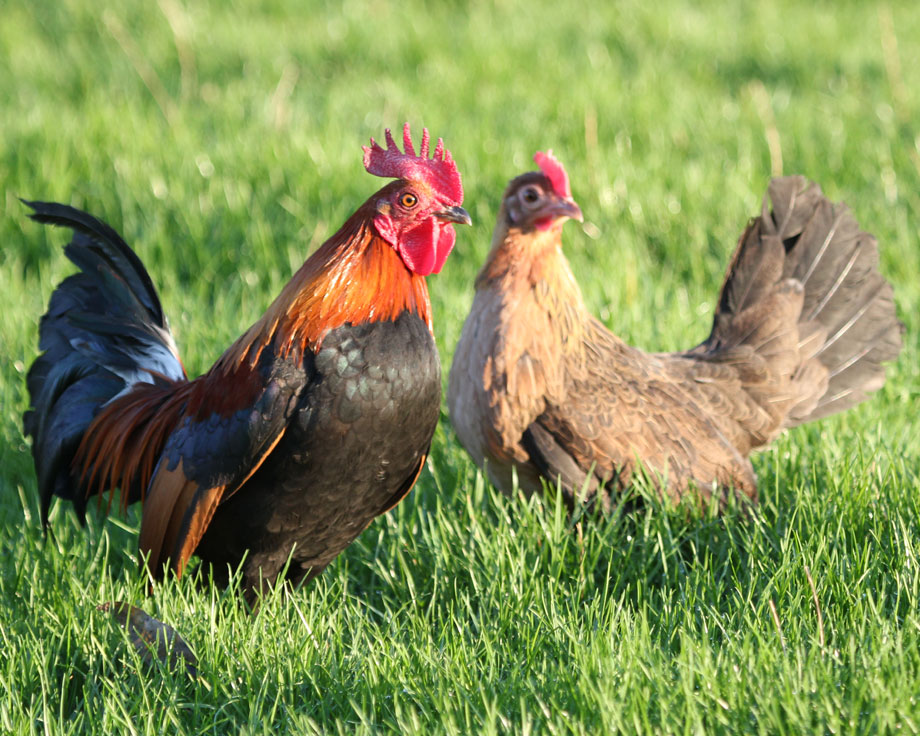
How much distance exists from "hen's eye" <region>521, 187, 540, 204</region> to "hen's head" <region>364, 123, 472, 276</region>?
0.57m

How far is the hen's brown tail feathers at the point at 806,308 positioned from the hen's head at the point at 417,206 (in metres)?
1.55

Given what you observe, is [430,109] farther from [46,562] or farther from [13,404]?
[46,562]

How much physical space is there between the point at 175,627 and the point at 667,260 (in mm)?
3841

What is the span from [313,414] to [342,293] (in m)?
0.38

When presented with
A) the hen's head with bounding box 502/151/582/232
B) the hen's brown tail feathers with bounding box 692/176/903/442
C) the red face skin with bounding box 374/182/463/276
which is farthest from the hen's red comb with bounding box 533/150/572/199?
the hen's brown tail feathers with bounding box 692/176/903/442

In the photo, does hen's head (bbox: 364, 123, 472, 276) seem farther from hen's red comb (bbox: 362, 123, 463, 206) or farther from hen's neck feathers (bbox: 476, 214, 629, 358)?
hen's neck feathers (bbox: 476, 214, 629, 358)

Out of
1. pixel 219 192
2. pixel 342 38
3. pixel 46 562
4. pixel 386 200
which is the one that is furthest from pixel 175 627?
pixel 342 38

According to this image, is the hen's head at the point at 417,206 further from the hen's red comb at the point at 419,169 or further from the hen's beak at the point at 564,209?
the hen's beak at the point at 564,209

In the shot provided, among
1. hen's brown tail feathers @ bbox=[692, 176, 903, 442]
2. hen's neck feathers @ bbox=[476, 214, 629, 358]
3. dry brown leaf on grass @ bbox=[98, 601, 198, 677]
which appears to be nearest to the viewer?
dry brown leaf on grass @ bbox=[98, 601, 198, 677]

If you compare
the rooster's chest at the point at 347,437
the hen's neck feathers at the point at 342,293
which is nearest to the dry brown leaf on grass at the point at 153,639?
the rooster's chest at the point at 347,437

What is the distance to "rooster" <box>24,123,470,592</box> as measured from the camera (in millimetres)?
2941

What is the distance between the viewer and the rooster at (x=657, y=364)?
3.66 metres

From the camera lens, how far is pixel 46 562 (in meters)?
3.50

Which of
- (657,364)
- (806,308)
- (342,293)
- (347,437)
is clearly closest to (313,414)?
(347,437)
